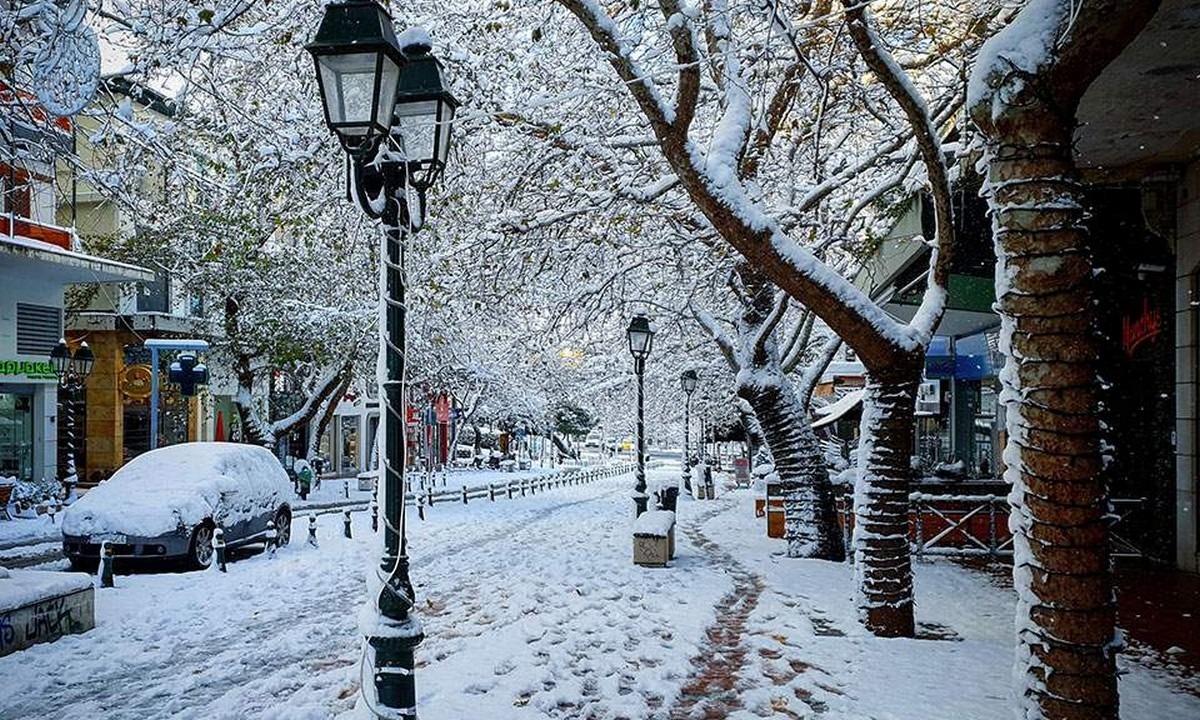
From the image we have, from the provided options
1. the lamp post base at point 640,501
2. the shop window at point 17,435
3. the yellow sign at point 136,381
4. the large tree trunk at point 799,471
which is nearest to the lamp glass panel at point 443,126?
the large tree trunk at point 799,471

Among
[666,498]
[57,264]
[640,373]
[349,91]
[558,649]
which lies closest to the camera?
[349,91]

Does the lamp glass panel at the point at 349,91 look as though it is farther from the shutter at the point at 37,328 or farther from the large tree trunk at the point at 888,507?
the shutter at the point at 37,328

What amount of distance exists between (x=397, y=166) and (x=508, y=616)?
6.58 meters

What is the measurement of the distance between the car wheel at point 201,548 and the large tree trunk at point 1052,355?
41.4 ft

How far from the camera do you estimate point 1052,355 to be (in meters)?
5.09

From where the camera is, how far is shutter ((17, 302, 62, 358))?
26.7 metres

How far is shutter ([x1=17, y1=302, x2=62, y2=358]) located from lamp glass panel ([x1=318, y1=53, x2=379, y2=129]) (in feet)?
86.8

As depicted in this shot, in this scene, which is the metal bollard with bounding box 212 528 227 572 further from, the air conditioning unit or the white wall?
the air conditioning unit

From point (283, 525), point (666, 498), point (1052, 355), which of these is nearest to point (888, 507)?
point (1052, 355)

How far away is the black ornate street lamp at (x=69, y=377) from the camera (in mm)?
24484

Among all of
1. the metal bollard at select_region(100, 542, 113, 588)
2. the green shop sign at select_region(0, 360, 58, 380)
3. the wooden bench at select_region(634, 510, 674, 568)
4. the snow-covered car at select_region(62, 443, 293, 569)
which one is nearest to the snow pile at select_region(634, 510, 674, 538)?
the wooden bench at select_region(634, 510, 674, 568)

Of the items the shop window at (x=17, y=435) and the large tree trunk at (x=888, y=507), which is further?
the shop window at (x=17, y=435)

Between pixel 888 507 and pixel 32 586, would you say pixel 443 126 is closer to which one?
pixel 888 507

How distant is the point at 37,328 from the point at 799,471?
78.7 ft
